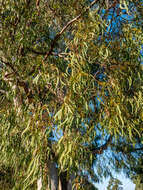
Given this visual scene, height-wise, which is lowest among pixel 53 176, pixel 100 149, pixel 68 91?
pixel 53 176

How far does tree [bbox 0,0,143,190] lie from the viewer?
59.7 inches

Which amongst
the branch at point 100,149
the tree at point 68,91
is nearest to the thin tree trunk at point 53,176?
the tree at point 68,91

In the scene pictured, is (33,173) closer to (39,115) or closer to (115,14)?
(39,115)

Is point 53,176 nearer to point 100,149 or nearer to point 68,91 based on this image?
point 100,149

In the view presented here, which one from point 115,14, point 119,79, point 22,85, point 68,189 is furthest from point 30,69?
point 68,189

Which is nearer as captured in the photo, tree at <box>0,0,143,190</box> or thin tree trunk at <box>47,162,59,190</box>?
tree at <box>0,0,143,190</box>

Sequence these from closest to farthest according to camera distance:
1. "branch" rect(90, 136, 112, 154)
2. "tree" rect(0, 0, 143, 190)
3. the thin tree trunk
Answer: "tree" rect(0, 0, 143, 190)
the thin tree trunk
"branch" rect(90, 136, 112, 154)

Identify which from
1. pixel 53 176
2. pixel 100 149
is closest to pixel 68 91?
pixel 53 176

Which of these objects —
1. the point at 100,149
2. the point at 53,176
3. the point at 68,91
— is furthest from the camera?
the point at 100,149

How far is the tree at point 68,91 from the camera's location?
1518 millimetres

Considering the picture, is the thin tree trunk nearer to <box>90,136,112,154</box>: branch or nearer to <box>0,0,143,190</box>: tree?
<box>0,0,143,190</box>: tree

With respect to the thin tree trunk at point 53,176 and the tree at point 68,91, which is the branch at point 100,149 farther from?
the thin tree trunk at point 53,176

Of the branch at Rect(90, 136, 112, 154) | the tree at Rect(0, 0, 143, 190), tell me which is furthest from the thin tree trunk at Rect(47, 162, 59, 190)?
the branch at Rect(90, 136, 112, 154)

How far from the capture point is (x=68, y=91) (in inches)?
63.3
